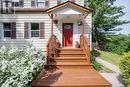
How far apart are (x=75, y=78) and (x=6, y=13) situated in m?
10.5

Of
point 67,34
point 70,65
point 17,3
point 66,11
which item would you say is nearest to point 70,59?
point 70,65

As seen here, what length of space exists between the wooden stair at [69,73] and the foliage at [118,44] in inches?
539

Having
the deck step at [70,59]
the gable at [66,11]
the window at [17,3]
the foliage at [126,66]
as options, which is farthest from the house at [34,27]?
the foliage at [126,66]

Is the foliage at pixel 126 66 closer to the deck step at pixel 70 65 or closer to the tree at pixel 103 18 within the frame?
the deck step at pixel 70 65

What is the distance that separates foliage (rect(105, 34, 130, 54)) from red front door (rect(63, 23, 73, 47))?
35.1 ft

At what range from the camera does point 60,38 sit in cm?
2120

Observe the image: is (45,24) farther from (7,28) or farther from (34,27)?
(7,28)

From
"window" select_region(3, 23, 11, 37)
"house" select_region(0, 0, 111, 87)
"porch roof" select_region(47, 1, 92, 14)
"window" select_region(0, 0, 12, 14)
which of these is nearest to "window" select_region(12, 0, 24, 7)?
"house" select_region(0, 0, 111, 87)

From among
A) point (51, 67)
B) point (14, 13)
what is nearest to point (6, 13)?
point (14, 13)

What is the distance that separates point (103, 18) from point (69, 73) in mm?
19300

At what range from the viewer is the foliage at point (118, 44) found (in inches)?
1211

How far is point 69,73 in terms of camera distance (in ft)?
46.8

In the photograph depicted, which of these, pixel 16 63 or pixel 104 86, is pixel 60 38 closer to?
pixel 104 86

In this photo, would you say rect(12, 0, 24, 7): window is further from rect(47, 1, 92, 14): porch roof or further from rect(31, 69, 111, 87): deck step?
rect(31, 69, 111, 87): deck step
